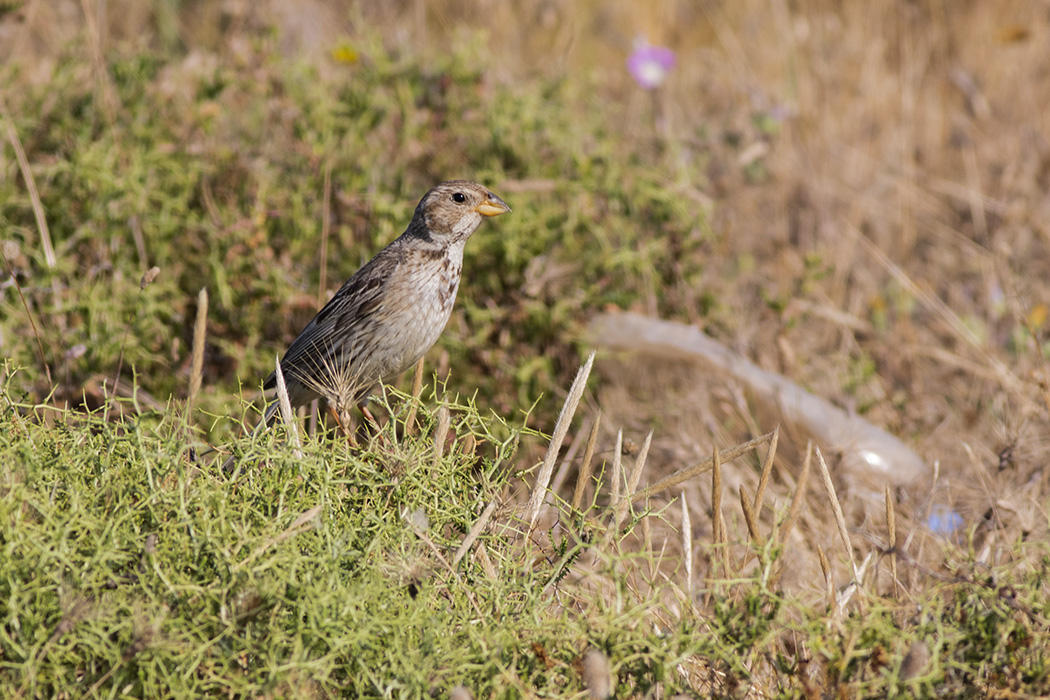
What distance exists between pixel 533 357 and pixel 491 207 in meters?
0.65

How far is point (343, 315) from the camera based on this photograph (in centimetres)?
416

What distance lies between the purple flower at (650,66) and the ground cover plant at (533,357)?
36 mm

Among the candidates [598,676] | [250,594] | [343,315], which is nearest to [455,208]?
[343,315]

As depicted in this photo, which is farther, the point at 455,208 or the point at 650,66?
the point at 650,66

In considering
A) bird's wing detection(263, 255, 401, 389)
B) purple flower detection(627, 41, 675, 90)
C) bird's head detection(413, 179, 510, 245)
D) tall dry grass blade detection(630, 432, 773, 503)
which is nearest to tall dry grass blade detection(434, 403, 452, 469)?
tall dry grass blade detection(630, 432, 773, 503)

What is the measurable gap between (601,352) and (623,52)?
14.8 ft

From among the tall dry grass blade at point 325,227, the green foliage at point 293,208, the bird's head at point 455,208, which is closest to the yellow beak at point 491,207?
the bird's head at point 455,208

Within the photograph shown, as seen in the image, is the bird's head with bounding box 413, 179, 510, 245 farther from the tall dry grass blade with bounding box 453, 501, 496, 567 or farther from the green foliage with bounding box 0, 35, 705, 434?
the tall dry grass blade with bounding box 453, 501, 496, 567

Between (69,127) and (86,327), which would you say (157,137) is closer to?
(69,127)

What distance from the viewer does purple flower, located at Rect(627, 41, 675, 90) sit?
6.37 metres

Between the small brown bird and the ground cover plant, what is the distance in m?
0.20

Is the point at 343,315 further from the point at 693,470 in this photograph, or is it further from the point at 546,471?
the point at 693,470

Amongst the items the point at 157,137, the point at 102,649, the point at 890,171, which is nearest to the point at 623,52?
the point at 890,171

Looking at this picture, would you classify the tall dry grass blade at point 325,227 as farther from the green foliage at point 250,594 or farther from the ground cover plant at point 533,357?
the green foliage at point 250,594
